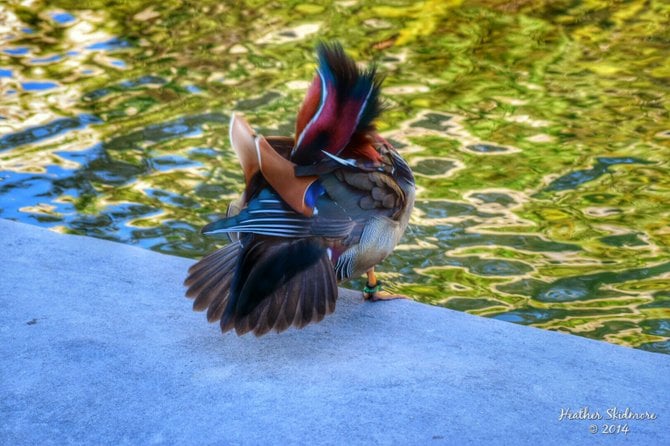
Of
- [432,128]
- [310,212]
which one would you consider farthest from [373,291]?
[432,128]

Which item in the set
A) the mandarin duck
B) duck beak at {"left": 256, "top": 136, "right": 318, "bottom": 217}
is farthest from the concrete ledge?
duck beak at {"left": 256, "top": 136, "right": 318, "bottom": 217}

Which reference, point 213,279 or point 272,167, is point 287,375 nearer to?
point 213,279

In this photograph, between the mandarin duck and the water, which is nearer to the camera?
the mandarin duck

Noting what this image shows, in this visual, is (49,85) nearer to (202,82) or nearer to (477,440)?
(202,82)

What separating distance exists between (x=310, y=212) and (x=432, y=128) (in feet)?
9.91

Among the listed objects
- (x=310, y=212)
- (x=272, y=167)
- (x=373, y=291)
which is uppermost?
(x=272, y=167)

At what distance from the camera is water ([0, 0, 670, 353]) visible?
13.9 ft

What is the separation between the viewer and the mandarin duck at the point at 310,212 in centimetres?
269

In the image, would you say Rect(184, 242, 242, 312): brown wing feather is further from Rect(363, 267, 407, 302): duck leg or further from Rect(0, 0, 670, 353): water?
Rect(0, 0, 670, 353): water

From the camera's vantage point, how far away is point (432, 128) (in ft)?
18.7

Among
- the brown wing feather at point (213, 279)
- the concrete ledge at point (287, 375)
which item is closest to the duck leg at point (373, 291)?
the concrete ledge at point (287, 375)

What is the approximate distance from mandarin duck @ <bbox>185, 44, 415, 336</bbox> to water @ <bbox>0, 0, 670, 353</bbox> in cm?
113

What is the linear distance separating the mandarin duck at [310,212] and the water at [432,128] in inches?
44.5

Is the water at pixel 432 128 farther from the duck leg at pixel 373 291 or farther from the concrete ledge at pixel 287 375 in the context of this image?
the concrete ledge at pixel 287 375
